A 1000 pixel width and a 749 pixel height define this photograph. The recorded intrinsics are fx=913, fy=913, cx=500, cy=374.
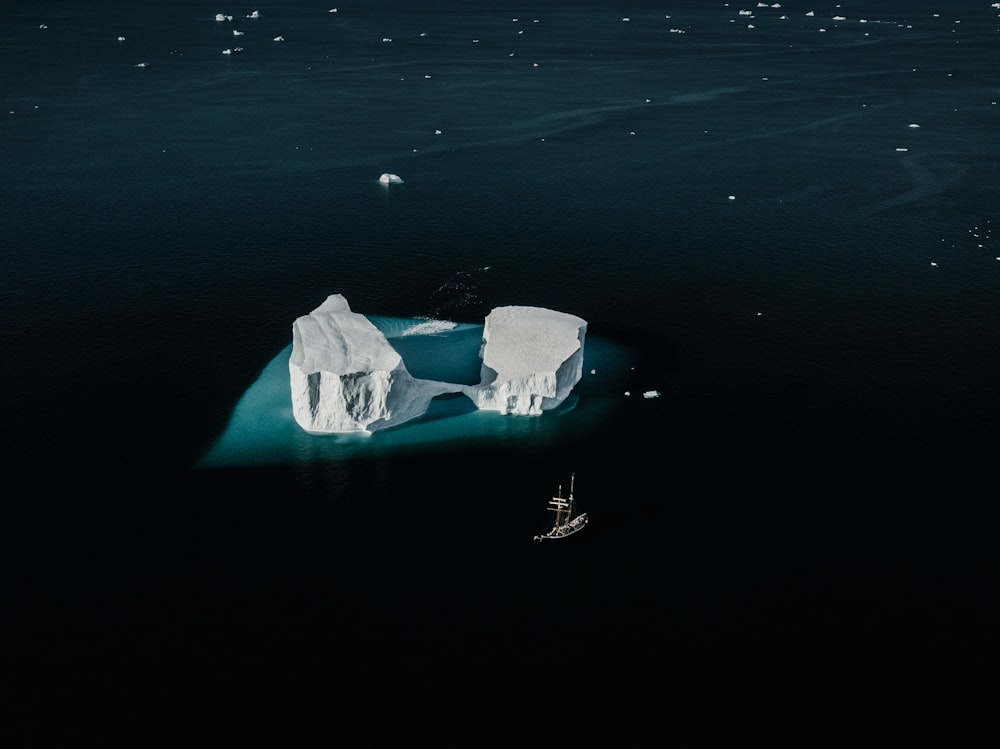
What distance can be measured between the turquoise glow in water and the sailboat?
11228mm

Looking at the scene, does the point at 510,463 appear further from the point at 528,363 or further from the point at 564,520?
the point at 528,363

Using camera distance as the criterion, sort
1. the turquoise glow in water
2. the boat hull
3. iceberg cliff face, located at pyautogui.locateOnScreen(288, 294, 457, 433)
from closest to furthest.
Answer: the boat hull
the turquoise glow in water
iceberg cliff face, located at pyautogui.locateOnScreen(288, 294, 457, 433)

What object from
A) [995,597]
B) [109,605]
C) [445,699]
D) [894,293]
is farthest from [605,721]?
[894,293]

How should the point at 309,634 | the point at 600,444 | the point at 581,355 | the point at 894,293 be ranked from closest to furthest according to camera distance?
the point at 309,634 < the point at 600,444 < the point at 581,355 < the point at 894,293

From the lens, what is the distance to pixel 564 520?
2837 inches

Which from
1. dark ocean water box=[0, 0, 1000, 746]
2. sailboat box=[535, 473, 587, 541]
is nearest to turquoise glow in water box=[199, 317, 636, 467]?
dark ocean water box=[0, 0, 1000, 746]

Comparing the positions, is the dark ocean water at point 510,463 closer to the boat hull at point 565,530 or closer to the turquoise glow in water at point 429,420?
the turquoise glow in water at point 429,420

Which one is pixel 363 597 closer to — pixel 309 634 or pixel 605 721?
pixel 309 634

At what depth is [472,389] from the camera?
87.7m

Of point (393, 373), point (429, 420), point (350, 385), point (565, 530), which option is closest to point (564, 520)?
point (565, 530)

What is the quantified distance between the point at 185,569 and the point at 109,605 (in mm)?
Result: 5694

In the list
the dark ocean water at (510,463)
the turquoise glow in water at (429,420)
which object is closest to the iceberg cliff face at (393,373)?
the turquoise glow in water at (429,420)

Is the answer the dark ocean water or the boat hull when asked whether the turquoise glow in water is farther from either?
the boat hull

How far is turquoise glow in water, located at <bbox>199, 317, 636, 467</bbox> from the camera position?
81.9 m
